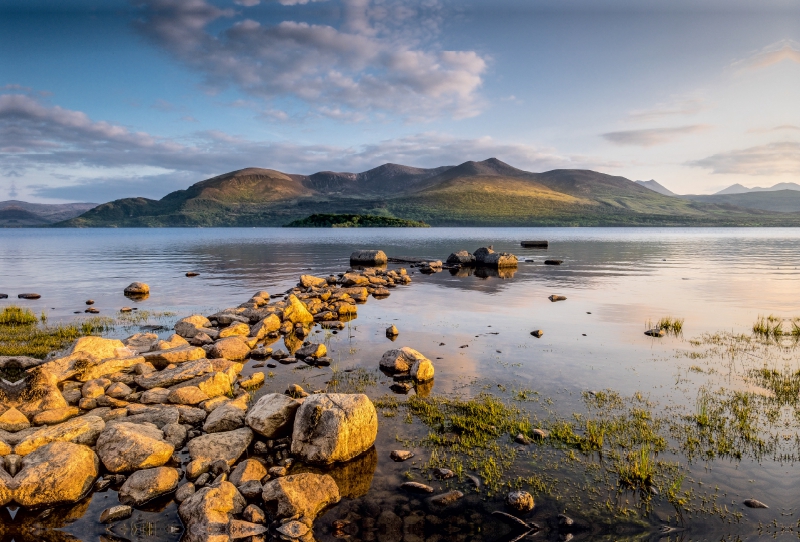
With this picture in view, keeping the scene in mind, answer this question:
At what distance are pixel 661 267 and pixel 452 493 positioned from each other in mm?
56141

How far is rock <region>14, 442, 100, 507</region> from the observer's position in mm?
8477

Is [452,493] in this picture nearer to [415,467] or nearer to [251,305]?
[415,467]

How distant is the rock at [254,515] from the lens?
7.82 m

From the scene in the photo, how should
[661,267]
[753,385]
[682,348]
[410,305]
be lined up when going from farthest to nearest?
[661,267]
[410,305]
[682,348]
[753,385]

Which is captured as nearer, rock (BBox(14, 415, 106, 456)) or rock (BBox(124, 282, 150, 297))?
rock (BBox(14, 415, 106, 456))

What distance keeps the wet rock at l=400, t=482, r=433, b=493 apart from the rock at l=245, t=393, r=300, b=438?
332 cm

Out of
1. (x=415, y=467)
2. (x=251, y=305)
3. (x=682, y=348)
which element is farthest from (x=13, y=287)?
(x=682, y=348)

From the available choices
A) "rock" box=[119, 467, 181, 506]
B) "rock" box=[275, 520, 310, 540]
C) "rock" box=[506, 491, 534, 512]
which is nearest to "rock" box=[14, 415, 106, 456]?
"rock" box=[119, 467, 181, 506]

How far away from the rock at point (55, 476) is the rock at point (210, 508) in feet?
7.78

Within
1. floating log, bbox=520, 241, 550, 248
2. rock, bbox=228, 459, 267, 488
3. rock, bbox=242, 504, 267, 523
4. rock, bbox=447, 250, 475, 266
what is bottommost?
rock, bbox=242, 504, 267, 523

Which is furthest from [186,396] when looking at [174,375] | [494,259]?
[494,259]

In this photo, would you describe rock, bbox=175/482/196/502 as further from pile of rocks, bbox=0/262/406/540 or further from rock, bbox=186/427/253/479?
rock, bbox=186/427/253/479

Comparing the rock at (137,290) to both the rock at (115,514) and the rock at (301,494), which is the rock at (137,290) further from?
the rock at (301,494)

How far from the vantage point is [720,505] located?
8484mm
